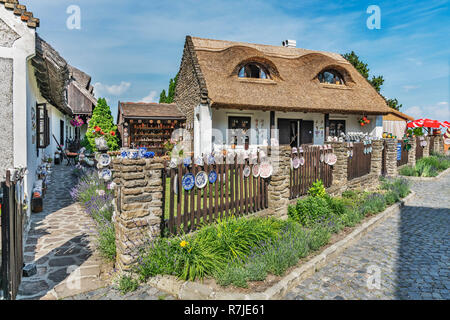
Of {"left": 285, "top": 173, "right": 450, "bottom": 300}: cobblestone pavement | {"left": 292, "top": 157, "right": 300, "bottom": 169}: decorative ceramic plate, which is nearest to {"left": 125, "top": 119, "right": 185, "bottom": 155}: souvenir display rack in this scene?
{"left": 292, "top": 157, "right": 300, "bottom": 169}: decorative ceramic plate

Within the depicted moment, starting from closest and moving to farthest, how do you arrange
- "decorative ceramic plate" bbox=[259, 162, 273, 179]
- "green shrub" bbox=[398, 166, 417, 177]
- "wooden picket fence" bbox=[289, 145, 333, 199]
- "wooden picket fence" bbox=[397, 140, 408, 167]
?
"decorative ceramic plate" bbox=[259, 162, 273, 179]
"wooden picket fence" bbox=[289, 145, 333, 199]
"green shrub" bbox=[398, 166, 417, 177]
"wooden picket fence" bbox=[397, 140, 408, 167]

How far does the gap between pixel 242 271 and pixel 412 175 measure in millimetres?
12501

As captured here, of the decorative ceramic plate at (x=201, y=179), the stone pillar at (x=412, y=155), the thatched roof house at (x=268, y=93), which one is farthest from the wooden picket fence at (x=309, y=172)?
the stone pillar at (x=412, y=155)

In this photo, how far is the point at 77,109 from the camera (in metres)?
21.6

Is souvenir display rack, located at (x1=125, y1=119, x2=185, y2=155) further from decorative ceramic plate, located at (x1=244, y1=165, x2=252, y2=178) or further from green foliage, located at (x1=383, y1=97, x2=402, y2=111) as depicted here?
green foliage, located at (x1=383, y1=97, x2=402, y2=111)

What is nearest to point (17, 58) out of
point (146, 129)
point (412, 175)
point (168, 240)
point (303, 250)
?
point (168, 240)

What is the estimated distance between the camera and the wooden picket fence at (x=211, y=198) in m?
4.45

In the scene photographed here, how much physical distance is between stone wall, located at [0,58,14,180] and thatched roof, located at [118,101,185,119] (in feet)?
26.7

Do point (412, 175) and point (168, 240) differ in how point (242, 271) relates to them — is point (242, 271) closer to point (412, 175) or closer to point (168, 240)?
point (168, 240)

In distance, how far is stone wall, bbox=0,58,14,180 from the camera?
5219 millimetres

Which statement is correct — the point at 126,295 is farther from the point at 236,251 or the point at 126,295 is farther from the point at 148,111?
the point at 148,111

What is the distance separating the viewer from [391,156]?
12.2 m
